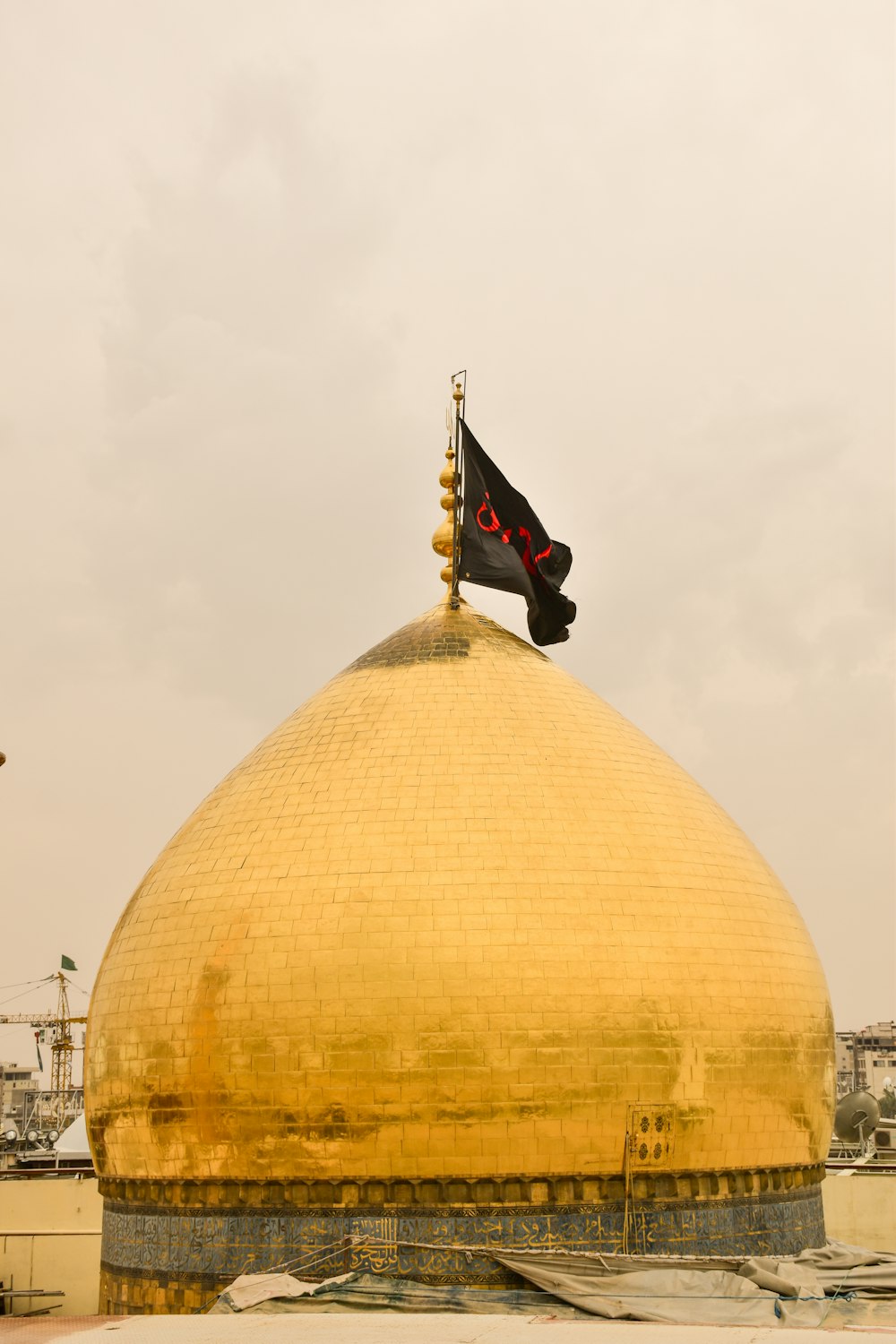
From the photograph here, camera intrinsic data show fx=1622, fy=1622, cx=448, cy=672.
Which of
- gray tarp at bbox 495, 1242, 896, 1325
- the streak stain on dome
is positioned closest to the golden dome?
the streak stain on dome

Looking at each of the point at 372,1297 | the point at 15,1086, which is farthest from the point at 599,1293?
the point at 15,1086

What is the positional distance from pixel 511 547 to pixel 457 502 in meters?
0.84

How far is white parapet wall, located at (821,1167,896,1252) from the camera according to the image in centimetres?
2289

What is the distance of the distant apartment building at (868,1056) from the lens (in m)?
89.1

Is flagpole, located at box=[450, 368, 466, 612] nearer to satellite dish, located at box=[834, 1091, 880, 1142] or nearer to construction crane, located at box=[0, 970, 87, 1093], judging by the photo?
satellite dish, located at box=[834, 1091, 880, 1142]

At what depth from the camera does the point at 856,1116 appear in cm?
3086

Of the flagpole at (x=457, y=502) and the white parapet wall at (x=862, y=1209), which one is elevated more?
A: the flagpole at (x=457, y=502)

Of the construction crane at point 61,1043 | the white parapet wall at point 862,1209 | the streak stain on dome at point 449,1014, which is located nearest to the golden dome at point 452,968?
the streak stain on dome at point 449,1014

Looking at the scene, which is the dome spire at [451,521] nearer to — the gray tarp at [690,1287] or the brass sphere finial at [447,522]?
the brass sphere finial at [447,522]

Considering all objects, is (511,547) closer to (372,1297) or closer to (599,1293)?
(599,1293)

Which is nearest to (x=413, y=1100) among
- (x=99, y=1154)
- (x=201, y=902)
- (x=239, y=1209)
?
(x=239, y=1209)

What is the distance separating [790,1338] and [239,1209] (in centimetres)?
594

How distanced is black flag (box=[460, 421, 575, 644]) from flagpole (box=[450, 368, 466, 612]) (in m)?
0.08

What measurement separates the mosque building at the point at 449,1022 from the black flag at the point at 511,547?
242 centimetres
